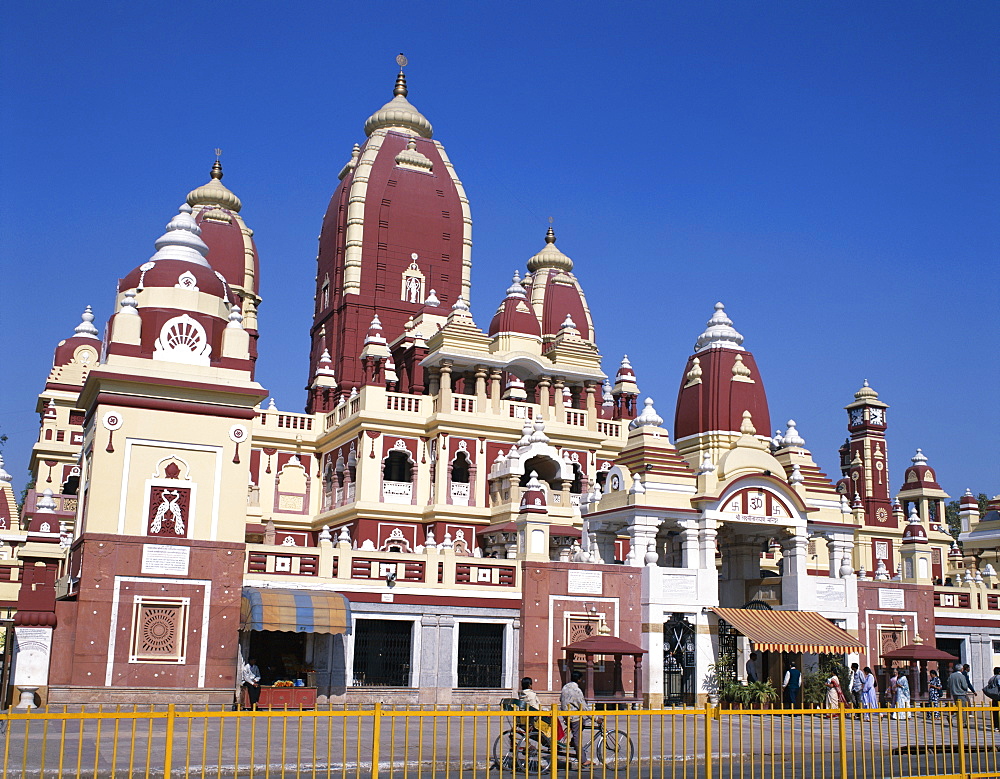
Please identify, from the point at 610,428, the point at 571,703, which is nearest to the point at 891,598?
the point at 610,428

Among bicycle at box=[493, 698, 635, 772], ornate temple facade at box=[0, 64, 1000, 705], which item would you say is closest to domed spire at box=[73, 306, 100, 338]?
ornate temple facade at box=[0, 64, 1000, 705]

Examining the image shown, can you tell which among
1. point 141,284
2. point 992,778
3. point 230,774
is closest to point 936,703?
point 992,778

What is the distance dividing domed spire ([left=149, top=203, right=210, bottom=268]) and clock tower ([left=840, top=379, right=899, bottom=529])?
118 feet

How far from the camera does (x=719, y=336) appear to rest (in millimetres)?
35188

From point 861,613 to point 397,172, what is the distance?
89.3ft

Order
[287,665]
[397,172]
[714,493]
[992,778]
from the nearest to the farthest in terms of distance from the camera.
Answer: [992,778] → [287,665] → [714,493] → [397,172]

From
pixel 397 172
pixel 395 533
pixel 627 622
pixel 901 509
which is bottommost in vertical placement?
pixel 627 622

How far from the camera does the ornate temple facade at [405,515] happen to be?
77.8 feet

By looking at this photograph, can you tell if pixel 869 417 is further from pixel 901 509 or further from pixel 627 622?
pixel 627 622

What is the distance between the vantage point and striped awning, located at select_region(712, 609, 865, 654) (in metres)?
26.8

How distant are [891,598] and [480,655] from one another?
38.8 ft

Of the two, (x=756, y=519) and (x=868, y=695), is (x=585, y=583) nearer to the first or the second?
(x=756, y=519)

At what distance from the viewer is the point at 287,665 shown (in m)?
25.2

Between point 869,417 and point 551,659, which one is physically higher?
point 869,417
